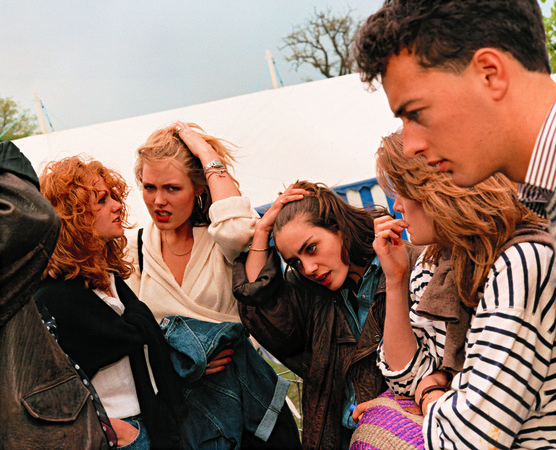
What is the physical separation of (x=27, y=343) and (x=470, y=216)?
4.29 ft

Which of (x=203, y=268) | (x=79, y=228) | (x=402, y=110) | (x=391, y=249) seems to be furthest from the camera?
(x=203, y=268)

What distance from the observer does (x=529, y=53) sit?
122cm

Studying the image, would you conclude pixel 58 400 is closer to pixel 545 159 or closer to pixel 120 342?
pixel 120 342

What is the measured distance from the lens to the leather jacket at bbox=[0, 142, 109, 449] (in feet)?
4.85

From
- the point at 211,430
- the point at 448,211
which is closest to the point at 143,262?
the point at 211,430

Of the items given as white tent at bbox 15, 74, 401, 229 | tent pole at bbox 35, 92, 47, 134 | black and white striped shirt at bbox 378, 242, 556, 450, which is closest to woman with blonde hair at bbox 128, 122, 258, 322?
black and white striped shirt at bbox 378, 242, 556, 450

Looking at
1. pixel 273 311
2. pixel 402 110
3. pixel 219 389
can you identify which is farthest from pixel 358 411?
pixel 402 110

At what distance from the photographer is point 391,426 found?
1.90m

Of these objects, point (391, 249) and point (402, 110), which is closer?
point (402, 110)

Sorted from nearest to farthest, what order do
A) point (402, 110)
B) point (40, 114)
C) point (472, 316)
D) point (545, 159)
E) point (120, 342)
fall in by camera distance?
point (545, 159) → point (402, 110) → point (472, 316) → point (120, 342) → point (40, 114)

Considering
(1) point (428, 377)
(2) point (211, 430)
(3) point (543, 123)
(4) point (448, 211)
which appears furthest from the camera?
(2) point (211, 430)

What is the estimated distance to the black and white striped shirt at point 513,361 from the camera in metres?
1.37

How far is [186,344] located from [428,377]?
1132mm

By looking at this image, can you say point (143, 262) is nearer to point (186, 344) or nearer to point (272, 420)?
point (186, 344)
